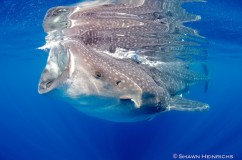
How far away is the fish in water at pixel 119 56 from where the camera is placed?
171 inches

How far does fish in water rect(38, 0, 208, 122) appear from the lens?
4.34 meters

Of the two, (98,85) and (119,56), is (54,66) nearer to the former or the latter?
(98,85)

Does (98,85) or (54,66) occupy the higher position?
(54,66)

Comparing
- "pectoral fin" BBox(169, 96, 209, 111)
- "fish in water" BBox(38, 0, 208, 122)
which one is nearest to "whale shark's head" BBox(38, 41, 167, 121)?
"fish in water" BBox(38, 0, 208, 122)

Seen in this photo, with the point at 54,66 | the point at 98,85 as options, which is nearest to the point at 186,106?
the point at 98,85

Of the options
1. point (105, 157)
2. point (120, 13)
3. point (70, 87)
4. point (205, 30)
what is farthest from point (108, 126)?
point (70, 87)

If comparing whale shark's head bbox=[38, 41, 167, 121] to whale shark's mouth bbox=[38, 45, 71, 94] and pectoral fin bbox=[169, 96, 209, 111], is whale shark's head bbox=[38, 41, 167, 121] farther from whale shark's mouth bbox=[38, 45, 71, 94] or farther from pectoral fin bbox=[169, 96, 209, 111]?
pectoral fin bbox=[169, 96, 209, 111]

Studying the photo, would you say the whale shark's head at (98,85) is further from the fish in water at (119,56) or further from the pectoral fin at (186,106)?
the pectoral fin at (186,106)

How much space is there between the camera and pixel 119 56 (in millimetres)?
8484

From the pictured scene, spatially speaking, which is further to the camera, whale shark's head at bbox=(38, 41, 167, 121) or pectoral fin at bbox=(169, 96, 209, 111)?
pectoral fin at bbox=(169, 96, 209, 111)

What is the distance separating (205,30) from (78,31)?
25.9 feet

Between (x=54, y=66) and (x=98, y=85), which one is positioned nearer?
(x=98, y=85)

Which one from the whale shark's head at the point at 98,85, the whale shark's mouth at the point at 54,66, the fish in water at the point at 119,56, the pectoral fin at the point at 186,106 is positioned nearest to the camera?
the whale shark's head at the point at 98,85

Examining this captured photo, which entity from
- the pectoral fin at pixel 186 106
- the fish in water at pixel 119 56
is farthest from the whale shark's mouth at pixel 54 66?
the pectoral fin at pixel 186 106
